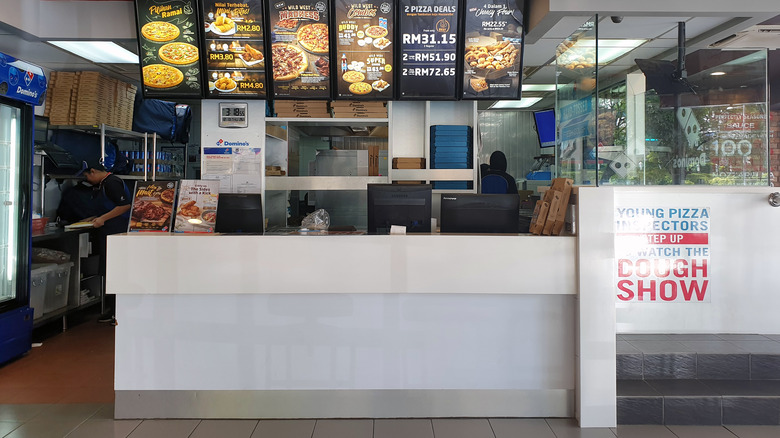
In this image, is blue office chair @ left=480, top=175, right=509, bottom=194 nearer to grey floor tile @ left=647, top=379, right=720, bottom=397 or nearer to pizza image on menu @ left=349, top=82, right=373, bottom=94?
pizza image on menu @ left=349, top=82, right=373, bottom=94

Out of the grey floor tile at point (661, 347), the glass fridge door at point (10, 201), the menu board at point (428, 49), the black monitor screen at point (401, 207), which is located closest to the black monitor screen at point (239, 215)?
the black monitor screen at point (401, 207)

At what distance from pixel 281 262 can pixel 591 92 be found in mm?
2378

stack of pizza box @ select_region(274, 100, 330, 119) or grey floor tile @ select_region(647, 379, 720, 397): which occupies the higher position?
stack of pizza box @ select_region(274, 100, 330, 119)

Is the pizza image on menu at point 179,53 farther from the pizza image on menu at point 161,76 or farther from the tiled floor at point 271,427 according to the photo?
the tiled floor at point 271,427

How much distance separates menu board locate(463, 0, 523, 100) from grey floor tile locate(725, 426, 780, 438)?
2759 millimetres

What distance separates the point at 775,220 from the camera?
12.0 ft

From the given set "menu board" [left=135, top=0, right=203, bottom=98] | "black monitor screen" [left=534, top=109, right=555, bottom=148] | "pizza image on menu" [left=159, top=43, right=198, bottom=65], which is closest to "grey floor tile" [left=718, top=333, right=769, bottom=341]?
"menu board" [left=135, top=0, right=203, bottom=98]

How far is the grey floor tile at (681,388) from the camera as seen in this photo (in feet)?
9.77

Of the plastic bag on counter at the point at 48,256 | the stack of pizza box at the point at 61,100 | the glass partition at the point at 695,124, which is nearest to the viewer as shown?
the glass partition at the point at 695,124

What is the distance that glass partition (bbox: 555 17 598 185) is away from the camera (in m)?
3.54

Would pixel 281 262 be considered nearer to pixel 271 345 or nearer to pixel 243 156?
pixel 271 345

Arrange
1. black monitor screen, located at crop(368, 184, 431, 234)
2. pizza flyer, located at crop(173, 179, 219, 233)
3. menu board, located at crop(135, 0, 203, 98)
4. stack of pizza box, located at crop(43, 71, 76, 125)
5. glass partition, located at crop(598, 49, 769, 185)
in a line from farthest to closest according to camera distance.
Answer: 1. stack of pizza box, located at crop(43, 71, 76, 125)
2. menu board, located at crop(135, 0, 203, 98)
3. glass partition, located at crop(598, 49, 769, 185)
4. black monitor screen, located at crop(368, 184, 431, 234)
5. pizza flyer, located at crop(173, 179, 219, 233)

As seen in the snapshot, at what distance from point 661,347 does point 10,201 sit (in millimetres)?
4997

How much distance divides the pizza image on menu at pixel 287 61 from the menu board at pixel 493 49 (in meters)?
1.33
